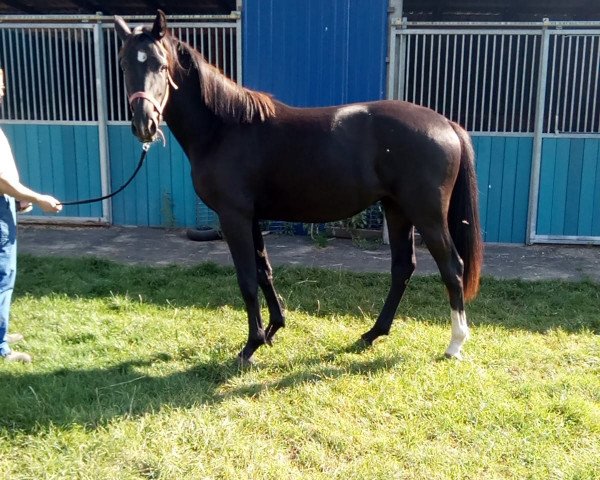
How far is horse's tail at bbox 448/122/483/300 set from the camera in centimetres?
357

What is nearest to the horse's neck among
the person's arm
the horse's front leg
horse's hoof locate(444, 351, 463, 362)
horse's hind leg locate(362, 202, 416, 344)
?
the horse's front leg

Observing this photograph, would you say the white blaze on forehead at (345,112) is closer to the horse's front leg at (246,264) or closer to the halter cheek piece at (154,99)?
the horse's front leg at (246,264)

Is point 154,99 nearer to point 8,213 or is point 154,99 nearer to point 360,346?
point 8,213

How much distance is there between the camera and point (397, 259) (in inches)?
152

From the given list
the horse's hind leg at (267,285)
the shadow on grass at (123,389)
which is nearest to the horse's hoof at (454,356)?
the shadow on grass at (123,389)

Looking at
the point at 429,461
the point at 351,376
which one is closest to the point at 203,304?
the point at 351,376

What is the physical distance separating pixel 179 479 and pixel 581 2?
959 centimetres

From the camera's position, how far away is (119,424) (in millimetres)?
2738

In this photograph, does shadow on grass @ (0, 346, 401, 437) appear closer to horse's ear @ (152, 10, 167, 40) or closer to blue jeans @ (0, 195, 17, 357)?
blue jeans @ (0, 195, 17, 357)

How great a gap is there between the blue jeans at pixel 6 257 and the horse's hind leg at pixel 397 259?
7.61ft

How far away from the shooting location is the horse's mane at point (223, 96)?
3.26m

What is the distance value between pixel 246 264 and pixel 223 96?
103 centimetres

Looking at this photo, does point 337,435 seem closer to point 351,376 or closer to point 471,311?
point 351,376

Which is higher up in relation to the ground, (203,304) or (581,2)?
(581,2)
